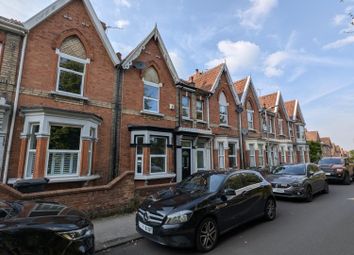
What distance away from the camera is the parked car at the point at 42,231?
3001 millimetres

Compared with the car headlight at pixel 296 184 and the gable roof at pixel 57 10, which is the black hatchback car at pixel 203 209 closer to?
the car headlight at pixel 296 184

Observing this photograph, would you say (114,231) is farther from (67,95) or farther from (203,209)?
(67,95)

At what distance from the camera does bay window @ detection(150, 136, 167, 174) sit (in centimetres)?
1205

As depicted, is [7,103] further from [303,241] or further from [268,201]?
[303,241]

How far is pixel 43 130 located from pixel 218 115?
11732mm

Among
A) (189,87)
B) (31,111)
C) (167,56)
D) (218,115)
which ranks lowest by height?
(31,111)

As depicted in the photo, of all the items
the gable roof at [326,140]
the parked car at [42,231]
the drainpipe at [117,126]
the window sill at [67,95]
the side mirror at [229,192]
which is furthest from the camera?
the gable roof at [326,140]

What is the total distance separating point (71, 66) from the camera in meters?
10.3

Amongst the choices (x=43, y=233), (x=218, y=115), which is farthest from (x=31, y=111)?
(x=218, y=115)

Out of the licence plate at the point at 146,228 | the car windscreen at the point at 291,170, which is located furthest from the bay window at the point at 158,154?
the licence plate at the point at 146,228

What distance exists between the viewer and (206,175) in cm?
695

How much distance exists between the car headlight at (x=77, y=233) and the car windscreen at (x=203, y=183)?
9.97 ft

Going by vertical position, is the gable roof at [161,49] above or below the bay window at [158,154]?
above

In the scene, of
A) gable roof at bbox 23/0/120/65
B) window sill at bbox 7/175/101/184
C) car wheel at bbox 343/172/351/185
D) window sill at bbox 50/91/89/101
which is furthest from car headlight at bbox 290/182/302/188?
gable roof at bbox 23/0/120/65
